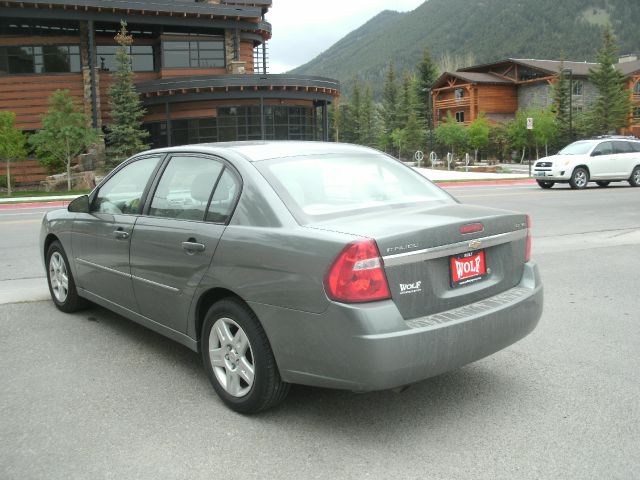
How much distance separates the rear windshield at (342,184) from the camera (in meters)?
3.89

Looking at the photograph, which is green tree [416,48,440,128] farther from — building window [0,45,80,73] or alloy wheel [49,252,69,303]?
alloy wheel [49,252,69,303]

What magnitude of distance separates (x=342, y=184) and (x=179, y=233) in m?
1.12

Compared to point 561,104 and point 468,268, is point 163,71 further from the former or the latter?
point 468,268

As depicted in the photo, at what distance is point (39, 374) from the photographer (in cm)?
454

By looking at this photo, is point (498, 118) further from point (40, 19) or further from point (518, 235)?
point (518, 235)

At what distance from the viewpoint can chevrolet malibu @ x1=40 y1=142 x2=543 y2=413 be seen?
3314 millimetres

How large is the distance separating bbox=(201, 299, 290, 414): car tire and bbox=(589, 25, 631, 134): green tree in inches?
2258

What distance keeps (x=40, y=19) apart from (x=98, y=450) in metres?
38.5

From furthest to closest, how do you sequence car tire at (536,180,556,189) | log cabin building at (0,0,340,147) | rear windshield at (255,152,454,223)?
log cabin building at (0,0,340,147) < car tire at (536,180,556,189) < rear windshield at (255,152,454,223)

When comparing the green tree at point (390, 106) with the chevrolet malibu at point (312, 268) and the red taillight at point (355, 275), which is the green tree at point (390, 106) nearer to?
the chevrolet malibu at point (312, 268)

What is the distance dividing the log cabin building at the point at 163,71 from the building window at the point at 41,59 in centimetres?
5

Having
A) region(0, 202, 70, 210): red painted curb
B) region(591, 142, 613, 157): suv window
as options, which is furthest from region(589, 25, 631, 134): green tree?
region(0, 202, 70, 210): red painted curb

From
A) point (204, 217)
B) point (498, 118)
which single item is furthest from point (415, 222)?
point (498, 118)

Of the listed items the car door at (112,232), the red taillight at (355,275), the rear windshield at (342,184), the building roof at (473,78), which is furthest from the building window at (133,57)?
the red taillight at (355,275)
